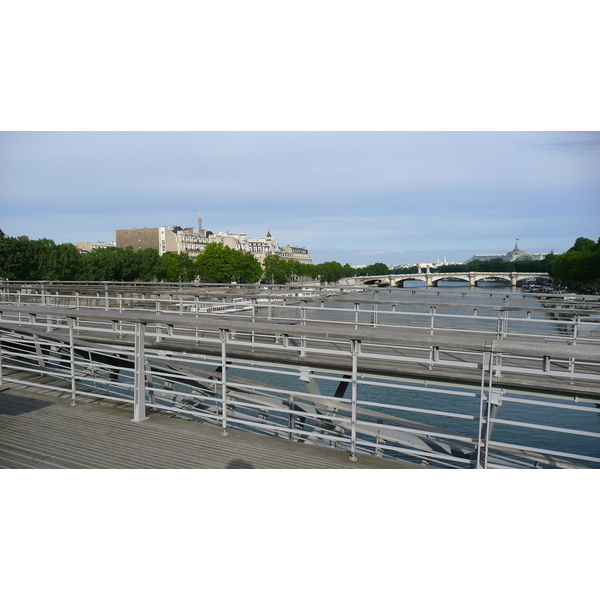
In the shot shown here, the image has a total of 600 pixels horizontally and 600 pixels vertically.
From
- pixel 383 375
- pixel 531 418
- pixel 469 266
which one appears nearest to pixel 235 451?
pixel 383 375

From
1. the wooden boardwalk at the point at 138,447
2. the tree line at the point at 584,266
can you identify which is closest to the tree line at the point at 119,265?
the wooden boardwalk at the point at 138,447

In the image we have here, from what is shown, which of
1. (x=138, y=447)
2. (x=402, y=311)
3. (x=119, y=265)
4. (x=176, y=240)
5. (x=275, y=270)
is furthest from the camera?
(x=176, y=240)

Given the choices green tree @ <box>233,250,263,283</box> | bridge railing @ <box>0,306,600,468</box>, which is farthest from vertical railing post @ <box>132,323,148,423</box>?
green tree @ <box>233,250,263,283</box>

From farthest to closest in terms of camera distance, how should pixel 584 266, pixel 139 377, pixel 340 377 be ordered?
pixel 584 266 < pixel 340 377 < pixel 139 377

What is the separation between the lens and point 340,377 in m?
9.92

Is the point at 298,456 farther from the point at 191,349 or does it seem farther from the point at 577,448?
the point at 577,448

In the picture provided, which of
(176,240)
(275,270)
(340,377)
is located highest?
(176,240)

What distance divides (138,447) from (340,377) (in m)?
5.51

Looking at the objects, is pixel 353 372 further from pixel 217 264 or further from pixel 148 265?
pixel 217 264

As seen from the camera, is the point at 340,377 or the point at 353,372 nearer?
the point at 353,372

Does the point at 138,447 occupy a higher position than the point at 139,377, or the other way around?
the point at 139,377

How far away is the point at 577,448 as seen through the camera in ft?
51.5

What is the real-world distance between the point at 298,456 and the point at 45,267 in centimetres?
4735

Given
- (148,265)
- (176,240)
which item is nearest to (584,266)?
(148,265)
